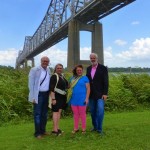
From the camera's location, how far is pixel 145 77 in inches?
515

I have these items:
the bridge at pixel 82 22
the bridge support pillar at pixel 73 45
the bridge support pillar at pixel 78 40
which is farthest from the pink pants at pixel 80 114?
the bridge support pillar at pixel 73 45

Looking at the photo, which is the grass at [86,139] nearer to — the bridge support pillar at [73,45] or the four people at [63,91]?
the four people at [63,91]

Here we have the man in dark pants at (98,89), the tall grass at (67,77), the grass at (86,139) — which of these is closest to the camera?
the grass at (86,139)

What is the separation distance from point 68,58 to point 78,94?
33555mm

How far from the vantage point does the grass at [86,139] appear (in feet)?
18.4

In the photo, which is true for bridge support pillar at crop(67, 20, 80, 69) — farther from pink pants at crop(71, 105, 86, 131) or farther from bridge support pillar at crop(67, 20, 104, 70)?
pink pants at crop(71, 105, 86, 131)

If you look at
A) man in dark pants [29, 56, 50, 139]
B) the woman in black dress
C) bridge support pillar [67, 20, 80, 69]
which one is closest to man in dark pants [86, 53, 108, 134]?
the woman in black dress

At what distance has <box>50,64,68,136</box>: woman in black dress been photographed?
6613mm

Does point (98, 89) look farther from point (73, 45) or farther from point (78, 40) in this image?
point (78, 40)

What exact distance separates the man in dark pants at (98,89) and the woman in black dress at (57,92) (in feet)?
1.65

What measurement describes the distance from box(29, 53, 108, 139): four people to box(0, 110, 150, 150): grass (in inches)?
11.9

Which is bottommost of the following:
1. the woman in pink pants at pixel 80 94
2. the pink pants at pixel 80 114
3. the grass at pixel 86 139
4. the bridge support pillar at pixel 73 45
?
the grass at pixel 86 139

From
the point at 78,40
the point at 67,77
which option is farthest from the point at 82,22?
the point at 67,77

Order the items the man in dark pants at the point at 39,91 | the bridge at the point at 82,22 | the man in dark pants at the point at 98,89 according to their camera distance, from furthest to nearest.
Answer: the bridge at the point at 82,22 < the man in dark pants at the point at 98,89 < the man in dark pants at the point at 39,91
